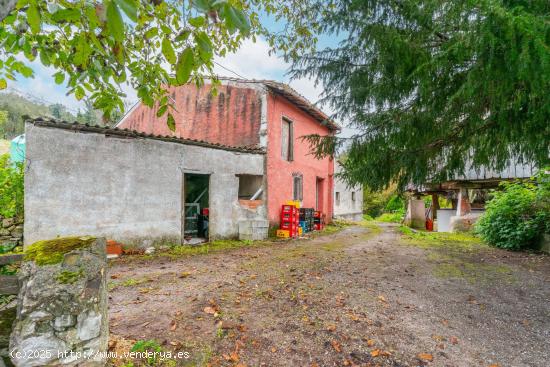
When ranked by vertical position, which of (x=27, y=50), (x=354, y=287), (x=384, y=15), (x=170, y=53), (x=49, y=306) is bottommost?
(x=354, y=287)

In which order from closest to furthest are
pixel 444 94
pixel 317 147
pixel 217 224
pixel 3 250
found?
pixel 444 94
pixel 3 250
pixel 317 147
pixel 217 224

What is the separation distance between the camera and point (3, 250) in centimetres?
522

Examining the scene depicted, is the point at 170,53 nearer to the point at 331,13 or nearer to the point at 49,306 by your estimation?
the point at 49,306

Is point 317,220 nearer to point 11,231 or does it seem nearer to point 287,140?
point 287,140

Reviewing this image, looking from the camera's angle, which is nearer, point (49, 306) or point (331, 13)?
point (49, 306)

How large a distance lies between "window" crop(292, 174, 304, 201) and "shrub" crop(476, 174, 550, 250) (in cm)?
651

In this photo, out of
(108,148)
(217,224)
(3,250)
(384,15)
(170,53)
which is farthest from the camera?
(217,224)

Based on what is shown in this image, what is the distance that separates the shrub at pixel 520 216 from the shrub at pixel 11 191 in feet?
38.5

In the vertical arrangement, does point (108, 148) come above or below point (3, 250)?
above

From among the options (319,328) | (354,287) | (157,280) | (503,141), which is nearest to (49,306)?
(319,328)

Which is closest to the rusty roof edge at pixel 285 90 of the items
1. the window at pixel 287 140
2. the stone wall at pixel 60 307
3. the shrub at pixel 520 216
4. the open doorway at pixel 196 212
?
the window at pixel 287 140

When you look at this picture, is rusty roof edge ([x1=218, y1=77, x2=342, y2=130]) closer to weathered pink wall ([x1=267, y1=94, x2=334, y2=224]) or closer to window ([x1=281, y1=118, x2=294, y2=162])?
weathered pink wall ([x1=267, y1=94, x2=334, y2=224])

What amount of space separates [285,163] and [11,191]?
25.7 feet

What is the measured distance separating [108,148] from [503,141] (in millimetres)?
7683
